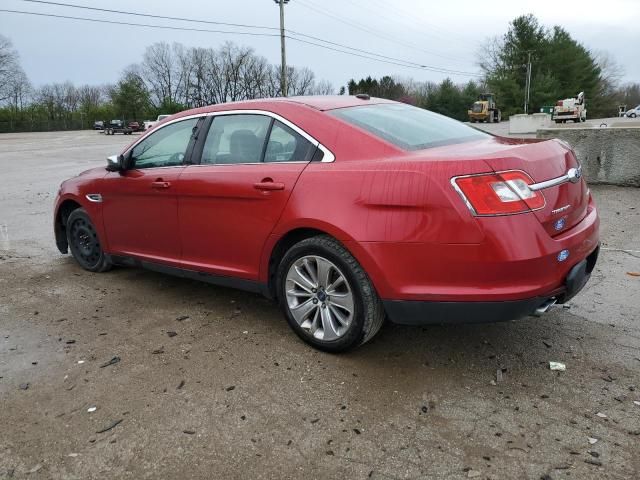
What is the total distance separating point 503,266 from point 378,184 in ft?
2.62

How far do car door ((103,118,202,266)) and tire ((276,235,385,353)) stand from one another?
1209 millimetres

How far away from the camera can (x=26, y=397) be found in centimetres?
315

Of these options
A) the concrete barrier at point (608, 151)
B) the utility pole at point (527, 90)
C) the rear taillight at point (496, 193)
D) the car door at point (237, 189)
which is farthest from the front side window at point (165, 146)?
the utility pole at point (527, 90)

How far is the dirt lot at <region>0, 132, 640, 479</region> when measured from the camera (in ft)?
8.23

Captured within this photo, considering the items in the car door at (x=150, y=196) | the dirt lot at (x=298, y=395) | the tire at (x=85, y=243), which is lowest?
the dirt lot at (x=298, y=395)

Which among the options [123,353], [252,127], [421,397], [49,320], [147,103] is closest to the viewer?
[421,397]

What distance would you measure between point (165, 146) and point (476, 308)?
289 cm

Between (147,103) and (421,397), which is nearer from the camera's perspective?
(421,397)

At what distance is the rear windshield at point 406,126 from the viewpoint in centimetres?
344

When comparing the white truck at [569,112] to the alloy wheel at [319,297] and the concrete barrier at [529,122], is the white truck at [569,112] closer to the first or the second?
the concrete barrier at [529,122]

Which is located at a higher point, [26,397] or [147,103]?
[147,103]

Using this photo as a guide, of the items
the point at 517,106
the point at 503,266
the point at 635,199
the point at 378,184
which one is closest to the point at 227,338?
the point at 378,184

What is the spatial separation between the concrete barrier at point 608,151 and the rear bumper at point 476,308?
6.68 metres

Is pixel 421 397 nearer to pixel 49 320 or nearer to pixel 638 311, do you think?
pixel 638 311
